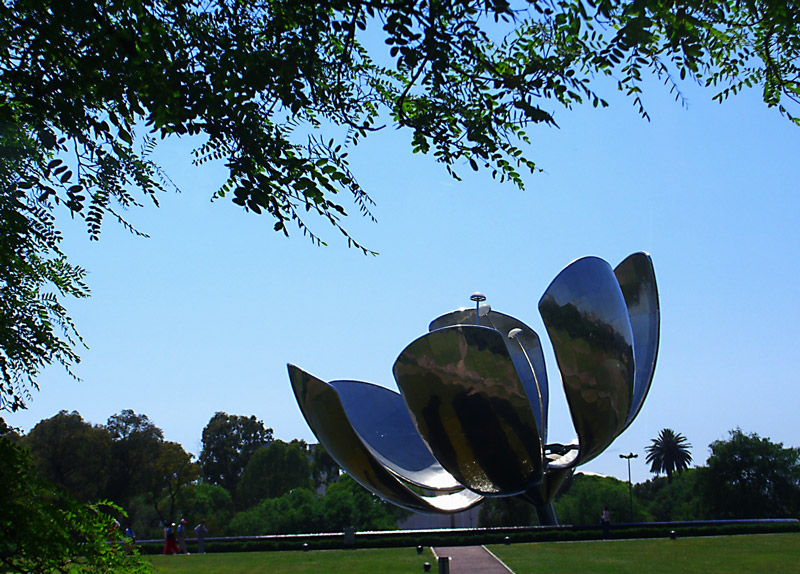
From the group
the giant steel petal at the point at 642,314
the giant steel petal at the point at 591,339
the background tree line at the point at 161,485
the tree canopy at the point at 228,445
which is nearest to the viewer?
the giant steel petal at the point at 591,339

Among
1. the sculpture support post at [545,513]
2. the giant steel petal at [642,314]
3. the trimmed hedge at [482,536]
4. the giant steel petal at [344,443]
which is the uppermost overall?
the giant steel petal at [642,314]

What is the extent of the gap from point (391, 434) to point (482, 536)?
16.4 feet

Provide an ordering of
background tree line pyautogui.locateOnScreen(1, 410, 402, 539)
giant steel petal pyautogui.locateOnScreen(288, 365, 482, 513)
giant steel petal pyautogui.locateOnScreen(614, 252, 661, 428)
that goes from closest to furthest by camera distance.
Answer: giant steel petal pyautogui.locateOnScreen(288, 365, 482, 513) → giant steel petal pyautogui.locateOnScreen(614, 252, 661, 428) → background tree line pyautogui.locateOnScreen(1, 410, 402, 539)

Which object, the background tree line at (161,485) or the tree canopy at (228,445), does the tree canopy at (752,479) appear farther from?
the tree canopy at (228,445)

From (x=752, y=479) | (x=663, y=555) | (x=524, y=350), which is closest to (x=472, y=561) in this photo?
(x=663, y=555)

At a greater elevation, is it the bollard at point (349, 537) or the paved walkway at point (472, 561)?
the bollard at point (349, 537)

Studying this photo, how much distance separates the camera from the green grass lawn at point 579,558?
1078cm

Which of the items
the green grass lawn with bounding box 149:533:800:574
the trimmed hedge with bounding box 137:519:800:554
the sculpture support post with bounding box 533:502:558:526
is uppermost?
the sculpture support post with bounding box 533:502:558:526

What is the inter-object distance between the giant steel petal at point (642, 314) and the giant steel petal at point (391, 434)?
335 cm

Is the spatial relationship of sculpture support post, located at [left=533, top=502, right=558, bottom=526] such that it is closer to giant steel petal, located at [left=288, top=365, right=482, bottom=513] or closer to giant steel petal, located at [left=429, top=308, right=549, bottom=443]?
giant steel petal, located at [left=288, top=365, right=482, bottom=513]

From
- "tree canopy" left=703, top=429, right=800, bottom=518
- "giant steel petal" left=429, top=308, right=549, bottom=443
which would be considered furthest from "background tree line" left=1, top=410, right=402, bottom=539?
"tree canopy" left=703, top=429, right=800, bottom=518

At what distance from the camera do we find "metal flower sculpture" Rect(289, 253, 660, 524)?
362 inches

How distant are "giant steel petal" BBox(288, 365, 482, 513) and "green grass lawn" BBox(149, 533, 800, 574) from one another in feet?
3.28

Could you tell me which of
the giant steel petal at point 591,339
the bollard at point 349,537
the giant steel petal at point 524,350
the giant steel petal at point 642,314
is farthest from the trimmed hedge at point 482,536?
the giant steel petal at point 591,339
